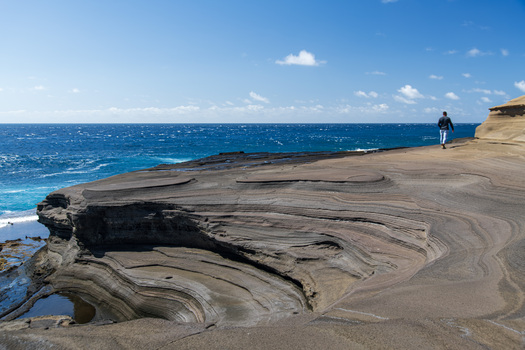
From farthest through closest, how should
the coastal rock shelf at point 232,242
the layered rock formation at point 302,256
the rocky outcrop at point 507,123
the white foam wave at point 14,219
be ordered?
1. the white foam wave at point 14,219
2. the rocky outcrop at point 507,123
3. the coastal rock shelf at point 232,242
4. the layered rock formation at point 302,256

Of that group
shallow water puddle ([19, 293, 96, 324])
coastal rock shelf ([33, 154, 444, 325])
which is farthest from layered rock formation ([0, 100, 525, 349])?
shallow water puddle ([19, 293, 96, 324])

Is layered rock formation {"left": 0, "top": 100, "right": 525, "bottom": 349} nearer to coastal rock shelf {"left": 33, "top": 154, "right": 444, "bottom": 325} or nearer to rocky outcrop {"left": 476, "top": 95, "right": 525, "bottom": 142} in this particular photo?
coastal rock shelf {"left": 33, "top": 154, "right": 444, "bottom": 325}

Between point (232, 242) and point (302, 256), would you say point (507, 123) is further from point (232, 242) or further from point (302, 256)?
point (232, 242)

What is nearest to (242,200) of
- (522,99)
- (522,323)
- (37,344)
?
(37,344)

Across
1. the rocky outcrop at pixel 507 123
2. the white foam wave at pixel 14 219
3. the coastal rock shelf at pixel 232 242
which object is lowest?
the white foam wave at pixel 14 219

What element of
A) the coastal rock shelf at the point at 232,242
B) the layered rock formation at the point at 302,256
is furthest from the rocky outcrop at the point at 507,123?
the coastal rock shelf at the point at 232,242

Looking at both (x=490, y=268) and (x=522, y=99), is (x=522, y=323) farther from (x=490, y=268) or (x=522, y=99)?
(x=522, y=99)

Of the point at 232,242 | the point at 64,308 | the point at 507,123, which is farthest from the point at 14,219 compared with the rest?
the point at 507,123

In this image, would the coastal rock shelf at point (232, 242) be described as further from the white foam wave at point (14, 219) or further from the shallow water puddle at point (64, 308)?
the white foam wave at point (14, 219)
